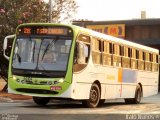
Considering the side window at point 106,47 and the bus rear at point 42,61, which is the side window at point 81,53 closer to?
the bus rear at point 42,61

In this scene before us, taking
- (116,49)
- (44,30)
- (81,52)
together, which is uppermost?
(44,30)

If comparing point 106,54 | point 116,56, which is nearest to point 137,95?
point 116,56

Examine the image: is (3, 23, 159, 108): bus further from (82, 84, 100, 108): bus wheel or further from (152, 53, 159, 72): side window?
(152, 53, 159, 72): side window

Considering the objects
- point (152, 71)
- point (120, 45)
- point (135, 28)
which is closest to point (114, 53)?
point (120, 45)

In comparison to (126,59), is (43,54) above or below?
above

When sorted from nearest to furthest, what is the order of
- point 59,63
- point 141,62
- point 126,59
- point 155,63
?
1. point 59,63
2. point 126,59
3. point 141,62
4. point 155,63

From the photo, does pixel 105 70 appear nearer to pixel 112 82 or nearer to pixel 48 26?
pixel 112 82

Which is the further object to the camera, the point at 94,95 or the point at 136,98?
the point at 136,98

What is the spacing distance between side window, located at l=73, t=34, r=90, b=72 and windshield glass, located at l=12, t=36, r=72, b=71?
320 millimetres

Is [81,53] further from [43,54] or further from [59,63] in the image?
[43,54]

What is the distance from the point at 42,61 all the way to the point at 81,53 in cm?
139

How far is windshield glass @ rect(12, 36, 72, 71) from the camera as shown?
61.4 feet

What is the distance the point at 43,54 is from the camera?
18875 mm

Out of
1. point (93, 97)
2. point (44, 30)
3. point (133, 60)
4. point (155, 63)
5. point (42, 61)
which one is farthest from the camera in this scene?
point (155, 63)
